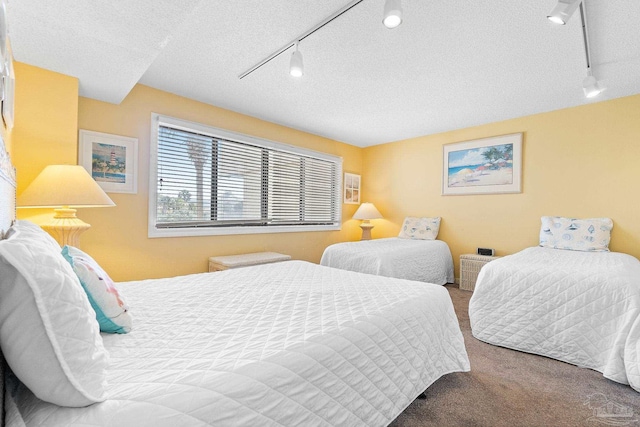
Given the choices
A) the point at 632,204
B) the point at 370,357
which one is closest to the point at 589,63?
the point at 632,204

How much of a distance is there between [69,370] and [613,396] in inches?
102

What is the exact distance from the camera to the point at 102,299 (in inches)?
42.0

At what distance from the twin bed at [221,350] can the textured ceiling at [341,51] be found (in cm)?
122

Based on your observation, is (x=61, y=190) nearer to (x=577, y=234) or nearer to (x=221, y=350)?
(x=221, y=350)

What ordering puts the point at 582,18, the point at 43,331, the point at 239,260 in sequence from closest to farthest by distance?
the point at 43,331 < the point at 582,18 < the point at 239,260

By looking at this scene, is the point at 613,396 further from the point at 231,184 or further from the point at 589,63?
the point at 231,184

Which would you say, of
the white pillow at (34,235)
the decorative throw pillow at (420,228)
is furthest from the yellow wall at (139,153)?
the decorative throw pillow at (420,228)

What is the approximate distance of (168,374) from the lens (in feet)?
2.72

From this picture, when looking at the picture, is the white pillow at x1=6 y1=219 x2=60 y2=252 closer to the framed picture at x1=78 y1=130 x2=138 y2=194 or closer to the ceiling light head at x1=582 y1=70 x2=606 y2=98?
the framed picture at x1=78 y1=130 x2=138 y2=194

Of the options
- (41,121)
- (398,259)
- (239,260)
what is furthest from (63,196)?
(398,259)

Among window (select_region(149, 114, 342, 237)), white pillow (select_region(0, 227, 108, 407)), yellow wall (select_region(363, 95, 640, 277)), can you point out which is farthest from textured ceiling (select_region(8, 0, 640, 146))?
white pillow (select_region(0, 227, 108, 407))

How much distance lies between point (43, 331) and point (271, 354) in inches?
22.9

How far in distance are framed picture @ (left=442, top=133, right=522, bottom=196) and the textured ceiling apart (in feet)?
1.85

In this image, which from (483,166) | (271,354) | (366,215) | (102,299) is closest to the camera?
(271,354)
